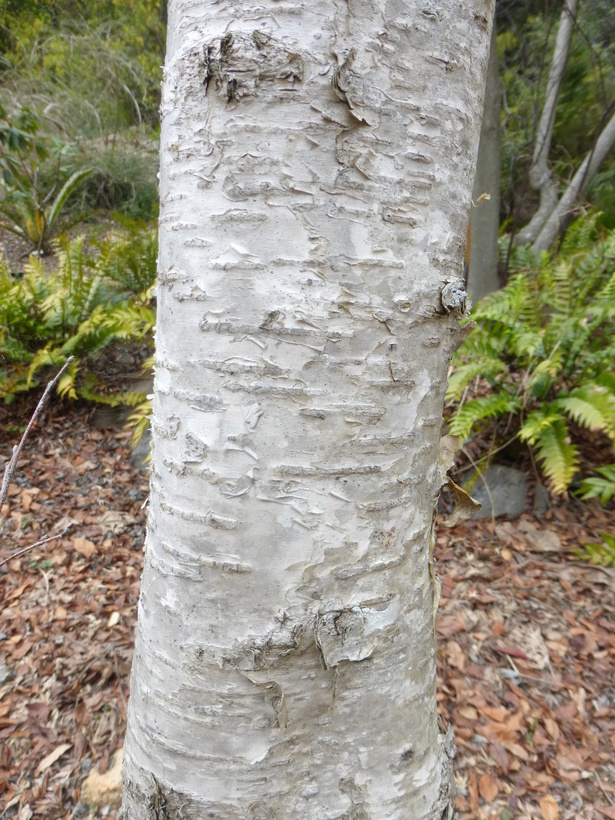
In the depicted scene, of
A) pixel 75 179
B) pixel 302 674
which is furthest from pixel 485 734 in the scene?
pixel 75 179

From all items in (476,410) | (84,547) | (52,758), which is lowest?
(84,547)

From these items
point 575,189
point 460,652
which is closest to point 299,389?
point 460,652

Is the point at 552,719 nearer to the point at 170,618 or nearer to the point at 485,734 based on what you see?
the point at 485,734

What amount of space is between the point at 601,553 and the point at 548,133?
4.20 meters

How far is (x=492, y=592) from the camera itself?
8.14 ft

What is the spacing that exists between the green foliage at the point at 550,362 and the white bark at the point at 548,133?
1.76m

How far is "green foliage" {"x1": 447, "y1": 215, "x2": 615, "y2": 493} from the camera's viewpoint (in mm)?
2754

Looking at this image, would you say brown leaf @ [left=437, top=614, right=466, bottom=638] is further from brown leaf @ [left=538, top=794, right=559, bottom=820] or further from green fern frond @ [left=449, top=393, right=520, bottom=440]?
green fern frond @ [left=449, top=393, right=520, bottom=440]

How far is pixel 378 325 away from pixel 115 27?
1043 centimetres

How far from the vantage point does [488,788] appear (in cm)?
165

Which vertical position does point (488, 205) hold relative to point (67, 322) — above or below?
above

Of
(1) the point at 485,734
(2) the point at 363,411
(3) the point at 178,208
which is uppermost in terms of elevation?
(3) the point at 178,208

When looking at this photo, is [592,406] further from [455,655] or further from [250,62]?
[250,62]

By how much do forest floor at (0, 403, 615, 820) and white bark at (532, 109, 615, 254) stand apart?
9.49 feet
